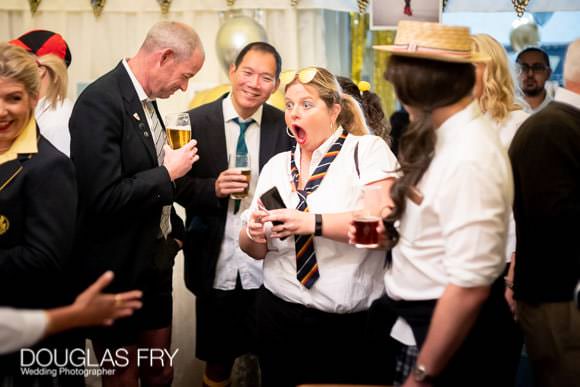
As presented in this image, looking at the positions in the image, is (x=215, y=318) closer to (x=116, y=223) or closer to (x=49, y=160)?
(x=116, y=223)

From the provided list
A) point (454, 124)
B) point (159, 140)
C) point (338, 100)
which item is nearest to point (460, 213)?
point (454, 124)

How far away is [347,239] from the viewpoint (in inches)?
87.8

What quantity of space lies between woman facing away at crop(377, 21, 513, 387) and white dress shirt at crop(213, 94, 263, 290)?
1184 millimetres

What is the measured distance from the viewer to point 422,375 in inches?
69.3

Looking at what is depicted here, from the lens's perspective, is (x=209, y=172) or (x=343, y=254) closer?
(x=343, y=254)

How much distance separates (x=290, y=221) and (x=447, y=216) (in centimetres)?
69

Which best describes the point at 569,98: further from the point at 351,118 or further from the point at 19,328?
the point at 19,328

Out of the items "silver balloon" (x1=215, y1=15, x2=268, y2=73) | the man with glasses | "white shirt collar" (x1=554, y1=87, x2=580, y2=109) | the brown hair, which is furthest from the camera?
"silver balloon" (x1=215, y1=15, x2=268, y2=73)

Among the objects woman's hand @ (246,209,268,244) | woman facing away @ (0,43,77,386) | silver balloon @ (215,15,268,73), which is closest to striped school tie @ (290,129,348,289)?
woman's hand @ (246,209,268,244)

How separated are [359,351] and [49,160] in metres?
1.21

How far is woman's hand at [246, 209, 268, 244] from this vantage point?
92.2 inches

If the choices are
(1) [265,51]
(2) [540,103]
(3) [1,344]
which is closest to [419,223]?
(3) [1,344]

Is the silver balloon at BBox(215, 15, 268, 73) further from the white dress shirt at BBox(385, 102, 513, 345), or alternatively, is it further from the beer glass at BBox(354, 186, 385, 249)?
the white dress shirt at BBox(385, 102, 513, 345)

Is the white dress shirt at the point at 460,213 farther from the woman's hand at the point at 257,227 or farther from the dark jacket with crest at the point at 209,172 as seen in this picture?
the dark jacket with crest at the point at 209,172
